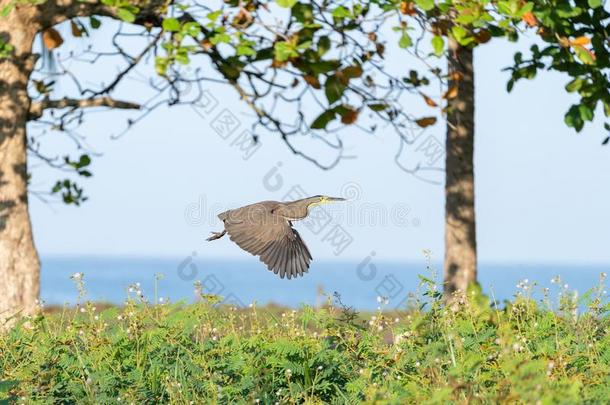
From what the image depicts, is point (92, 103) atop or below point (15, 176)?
atop

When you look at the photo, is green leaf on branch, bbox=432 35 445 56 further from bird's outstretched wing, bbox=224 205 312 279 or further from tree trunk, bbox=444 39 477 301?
tree trunk, bbox=444 39 477 301

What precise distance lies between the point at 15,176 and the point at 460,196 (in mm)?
6411

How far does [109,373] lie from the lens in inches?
297

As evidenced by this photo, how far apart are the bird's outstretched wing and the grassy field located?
0.49 m

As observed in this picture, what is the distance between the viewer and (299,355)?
7480mm

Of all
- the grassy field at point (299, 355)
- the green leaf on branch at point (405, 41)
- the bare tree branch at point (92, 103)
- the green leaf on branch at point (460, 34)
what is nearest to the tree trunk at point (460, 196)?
the green leaf on branch at point (460, 34)

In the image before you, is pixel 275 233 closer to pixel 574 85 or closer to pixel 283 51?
pixel 283 51

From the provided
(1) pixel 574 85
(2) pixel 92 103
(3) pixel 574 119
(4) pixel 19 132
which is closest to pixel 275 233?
(3) pixel 574 119

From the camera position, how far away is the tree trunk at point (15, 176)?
11891 millimetres

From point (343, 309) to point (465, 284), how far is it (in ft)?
18.7

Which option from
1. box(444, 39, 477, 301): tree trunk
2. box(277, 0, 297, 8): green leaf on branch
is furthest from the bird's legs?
box(444, 39, 477, 301): tree trunk

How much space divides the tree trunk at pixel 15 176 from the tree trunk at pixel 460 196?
19.8 feet

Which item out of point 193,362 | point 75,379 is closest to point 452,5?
point 193,362

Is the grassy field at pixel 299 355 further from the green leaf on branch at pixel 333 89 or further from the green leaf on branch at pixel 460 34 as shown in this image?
the green leaf on branch at pixel 460 34
